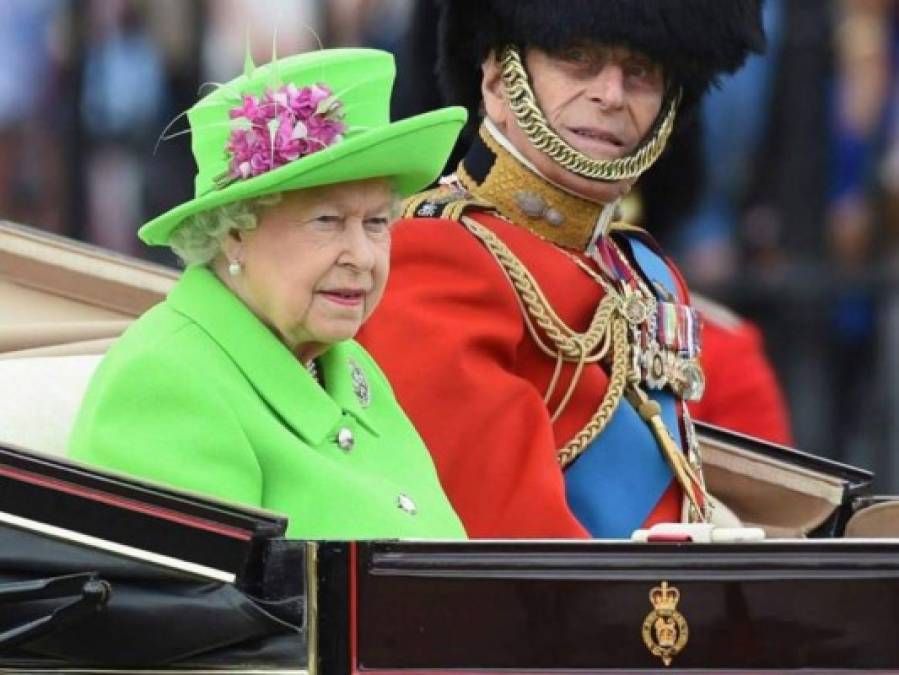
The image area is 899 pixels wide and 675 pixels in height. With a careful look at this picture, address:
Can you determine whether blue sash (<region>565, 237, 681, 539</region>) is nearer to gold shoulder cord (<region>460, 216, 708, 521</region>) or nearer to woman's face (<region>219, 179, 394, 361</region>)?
gold shoulder cord (<region>460, 216, 708, 521</region>)

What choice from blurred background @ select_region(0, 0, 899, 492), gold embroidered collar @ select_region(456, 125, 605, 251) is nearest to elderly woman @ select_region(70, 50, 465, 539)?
gold embroidered collar @ select_region(456, 125, 605, 251)

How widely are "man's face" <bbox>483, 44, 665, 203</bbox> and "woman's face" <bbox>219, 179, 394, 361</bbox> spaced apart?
2.99 ft

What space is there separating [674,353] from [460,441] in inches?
23.7

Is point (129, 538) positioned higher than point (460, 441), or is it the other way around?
point (460, 441)

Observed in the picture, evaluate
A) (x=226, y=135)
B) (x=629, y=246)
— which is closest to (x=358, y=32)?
(x=629, y=246)

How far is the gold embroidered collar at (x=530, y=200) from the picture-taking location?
16.8 ft

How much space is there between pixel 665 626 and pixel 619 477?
1.19 m

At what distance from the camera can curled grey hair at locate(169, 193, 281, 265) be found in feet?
13.6

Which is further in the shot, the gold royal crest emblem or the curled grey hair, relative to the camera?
the curled grey hair

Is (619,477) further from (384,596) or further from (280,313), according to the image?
(384,596)

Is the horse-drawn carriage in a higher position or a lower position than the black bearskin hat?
lower

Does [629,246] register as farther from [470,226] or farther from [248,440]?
[248,440]

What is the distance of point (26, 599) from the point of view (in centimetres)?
379

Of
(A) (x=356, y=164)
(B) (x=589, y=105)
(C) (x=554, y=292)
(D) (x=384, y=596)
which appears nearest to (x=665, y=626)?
(D) (x=384, y=596)
